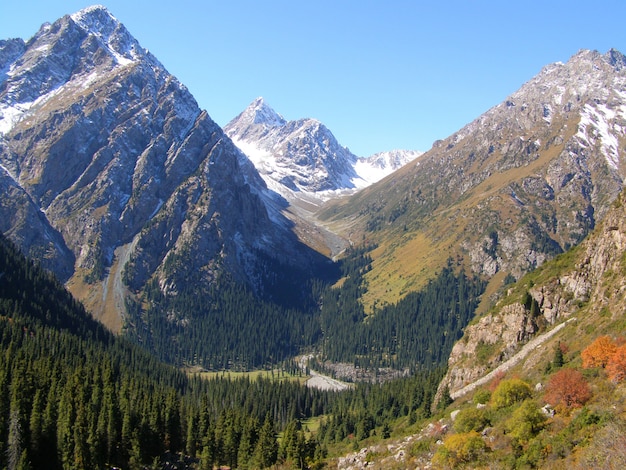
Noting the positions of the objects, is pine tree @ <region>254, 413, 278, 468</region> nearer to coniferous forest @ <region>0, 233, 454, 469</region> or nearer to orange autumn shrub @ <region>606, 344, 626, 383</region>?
coniferous forest @ <region>0, 233, 454, 469</region>

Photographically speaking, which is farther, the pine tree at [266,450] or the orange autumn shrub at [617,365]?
the pine tree at [266,450]

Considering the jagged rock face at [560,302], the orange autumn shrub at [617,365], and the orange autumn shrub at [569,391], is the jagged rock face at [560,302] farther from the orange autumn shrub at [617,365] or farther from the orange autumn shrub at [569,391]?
the orange autumn shrub at [569,391]

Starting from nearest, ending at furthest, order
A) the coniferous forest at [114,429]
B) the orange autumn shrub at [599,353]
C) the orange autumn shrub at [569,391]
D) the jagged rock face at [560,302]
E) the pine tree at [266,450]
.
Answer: the orange autumn shrub at [569,391]
the orange autumn shrub at [599,353]
the coniferous forest at [114,429]
the jagged rock face at [560,302]
the pine tree at [266,450]

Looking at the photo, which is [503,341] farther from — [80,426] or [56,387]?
[56,387]

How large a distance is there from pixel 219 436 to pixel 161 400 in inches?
812

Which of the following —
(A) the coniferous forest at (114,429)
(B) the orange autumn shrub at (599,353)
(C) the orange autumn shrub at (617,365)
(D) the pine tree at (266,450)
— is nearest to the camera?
(C) the orange autumn shrub at (617,365)

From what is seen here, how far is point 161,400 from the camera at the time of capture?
128 metres

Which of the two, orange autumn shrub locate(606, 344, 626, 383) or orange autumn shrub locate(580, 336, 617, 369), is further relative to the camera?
orange autumn shrub locate(580, 336, 617, 369)

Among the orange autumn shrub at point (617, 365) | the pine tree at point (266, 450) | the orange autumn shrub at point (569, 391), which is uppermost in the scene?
the orange autumn shrub at point (617, 365)

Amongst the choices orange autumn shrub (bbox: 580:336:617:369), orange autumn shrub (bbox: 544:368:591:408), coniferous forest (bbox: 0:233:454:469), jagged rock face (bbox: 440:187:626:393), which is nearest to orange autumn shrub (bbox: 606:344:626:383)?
orange autumn shrub (bbox: 580:336:617:369)

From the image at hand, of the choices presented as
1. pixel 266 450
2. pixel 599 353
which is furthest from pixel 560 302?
pixel 266 450

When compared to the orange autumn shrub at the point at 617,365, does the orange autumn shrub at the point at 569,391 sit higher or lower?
lower

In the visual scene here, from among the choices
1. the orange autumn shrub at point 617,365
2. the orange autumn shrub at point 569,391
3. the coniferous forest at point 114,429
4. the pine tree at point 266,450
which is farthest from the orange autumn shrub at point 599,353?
the pine tree at point 266,450

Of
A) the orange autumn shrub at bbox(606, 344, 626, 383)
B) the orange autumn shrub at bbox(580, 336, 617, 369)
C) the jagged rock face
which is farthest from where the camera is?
the jagged rock face
